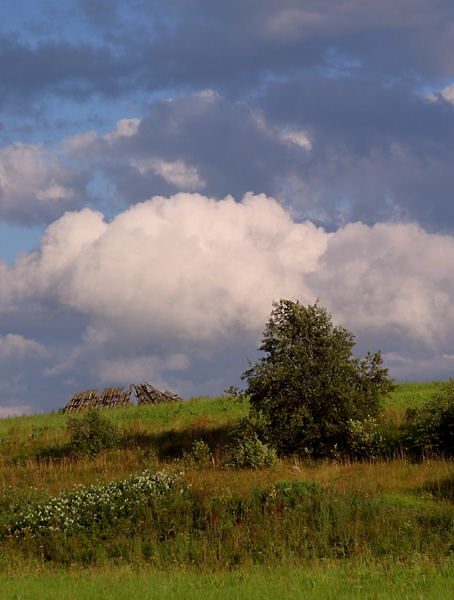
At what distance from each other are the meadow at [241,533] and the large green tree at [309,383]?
1383 mm

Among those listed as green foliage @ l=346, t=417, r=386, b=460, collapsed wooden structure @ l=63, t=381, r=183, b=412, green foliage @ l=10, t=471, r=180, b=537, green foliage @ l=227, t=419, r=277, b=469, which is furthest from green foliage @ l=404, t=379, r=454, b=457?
collapsed wooden structure @ l=63, t=381, r=183, b=412

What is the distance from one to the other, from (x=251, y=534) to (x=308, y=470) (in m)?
8.58

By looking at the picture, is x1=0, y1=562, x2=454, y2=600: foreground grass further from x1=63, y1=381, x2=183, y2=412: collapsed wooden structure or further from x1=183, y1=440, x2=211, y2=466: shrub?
x1=63, y1=381, x2=183, y2=412: collapsed wooden structure

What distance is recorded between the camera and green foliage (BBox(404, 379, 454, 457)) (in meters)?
26.1

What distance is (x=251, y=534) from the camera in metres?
15.4

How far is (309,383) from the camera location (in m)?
26.7

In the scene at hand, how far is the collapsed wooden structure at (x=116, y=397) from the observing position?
5369cm

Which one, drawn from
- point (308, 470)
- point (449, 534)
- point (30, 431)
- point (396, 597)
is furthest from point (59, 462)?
point (396, 597)

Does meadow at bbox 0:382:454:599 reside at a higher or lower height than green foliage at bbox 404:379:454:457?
lower

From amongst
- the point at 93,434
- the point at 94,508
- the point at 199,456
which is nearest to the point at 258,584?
the point at 94,508

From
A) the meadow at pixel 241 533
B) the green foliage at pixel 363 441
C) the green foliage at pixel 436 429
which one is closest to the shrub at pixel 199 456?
the meadow at pixel 241 533

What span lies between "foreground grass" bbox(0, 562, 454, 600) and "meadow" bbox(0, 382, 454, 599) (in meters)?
0.04

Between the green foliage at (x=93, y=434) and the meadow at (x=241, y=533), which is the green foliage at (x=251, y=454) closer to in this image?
the meadow at (x=241, y=533)

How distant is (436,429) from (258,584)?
1764 centimetres
